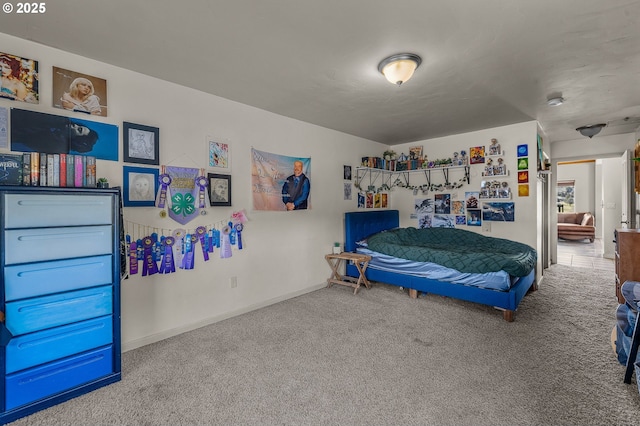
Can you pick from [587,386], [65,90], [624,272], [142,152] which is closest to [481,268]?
[587,386]

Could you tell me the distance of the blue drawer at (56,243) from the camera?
171cm

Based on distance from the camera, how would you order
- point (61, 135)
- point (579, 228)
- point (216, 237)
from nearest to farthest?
point (61, 135) → point (216, 237) → point (579, 228)

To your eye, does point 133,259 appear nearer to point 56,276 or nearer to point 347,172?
point 56,276

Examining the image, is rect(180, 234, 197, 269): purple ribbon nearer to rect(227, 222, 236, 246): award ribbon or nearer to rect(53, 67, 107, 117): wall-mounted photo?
rect(227, 222, 236, 246): award ribbon

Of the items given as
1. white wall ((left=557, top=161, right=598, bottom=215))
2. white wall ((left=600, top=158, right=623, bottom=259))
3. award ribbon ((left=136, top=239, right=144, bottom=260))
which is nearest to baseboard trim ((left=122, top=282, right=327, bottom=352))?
award ribbon ((left=136, top=239, right=144, bottom=260))

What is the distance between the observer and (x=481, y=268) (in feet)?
10.4

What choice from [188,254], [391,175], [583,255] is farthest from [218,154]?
[583,255]

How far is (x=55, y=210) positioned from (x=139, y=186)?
73 cm

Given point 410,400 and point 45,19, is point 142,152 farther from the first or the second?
point 410,400

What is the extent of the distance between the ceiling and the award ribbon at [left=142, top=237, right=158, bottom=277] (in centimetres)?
153

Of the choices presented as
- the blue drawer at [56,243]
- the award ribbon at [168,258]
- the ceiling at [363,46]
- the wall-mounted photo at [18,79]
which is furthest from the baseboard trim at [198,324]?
the ceiling at [363,46]

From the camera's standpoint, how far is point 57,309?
183 centimetres

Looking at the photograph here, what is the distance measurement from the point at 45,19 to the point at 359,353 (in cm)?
327

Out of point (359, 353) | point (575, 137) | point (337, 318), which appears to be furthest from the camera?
point (575, 137)
